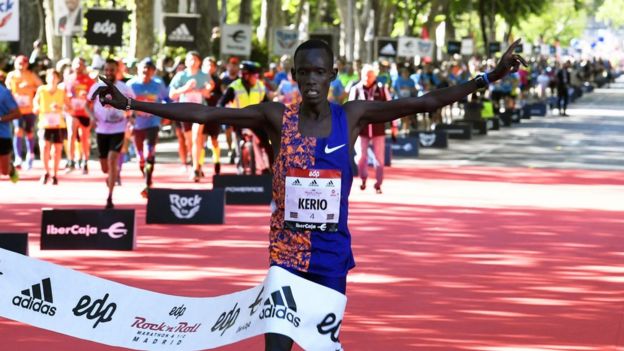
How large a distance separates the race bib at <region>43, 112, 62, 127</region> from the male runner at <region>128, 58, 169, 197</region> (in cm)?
278

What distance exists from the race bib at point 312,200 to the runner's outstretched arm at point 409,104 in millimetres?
403

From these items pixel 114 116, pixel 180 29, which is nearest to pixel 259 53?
pixel 180 29

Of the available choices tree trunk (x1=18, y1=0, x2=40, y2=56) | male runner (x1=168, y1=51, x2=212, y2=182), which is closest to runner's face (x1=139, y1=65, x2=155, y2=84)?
male runner (x1=168, y1=51, x2=212, y2=182)

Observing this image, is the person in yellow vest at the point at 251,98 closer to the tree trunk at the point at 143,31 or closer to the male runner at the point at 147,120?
the male runner at the point at 147,120

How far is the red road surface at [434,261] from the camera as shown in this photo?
11172 millimetres

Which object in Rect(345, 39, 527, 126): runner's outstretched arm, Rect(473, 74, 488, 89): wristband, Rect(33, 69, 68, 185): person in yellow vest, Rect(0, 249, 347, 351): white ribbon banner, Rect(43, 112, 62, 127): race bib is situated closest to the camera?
Rect(0, 249, 347, 351): white ribbon banner

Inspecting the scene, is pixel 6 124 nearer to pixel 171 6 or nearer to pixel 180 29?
pixel 180 29

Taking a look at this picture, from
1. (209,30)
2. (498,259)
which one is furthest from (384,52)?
(498,259)

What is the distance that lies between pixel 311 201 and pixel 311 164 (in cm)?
19

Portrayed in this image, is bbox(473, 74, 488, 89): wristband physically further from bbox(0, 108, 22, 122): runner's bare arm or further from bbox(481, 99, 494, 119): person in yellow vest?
bbox(481, 99, 494, 119): person in yellow vest

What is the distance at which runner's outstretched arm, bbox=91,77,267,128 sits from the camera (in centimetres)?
775

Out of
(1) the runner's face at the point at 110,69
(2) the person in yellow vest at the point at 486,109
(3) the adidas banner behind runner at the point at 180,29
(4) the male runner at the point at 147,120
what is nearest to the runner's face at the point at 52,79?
(4) the male runner at the point at 147,120

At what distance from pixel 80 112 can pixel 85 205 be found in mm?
5472

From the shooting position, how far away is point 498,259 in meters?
15.9
